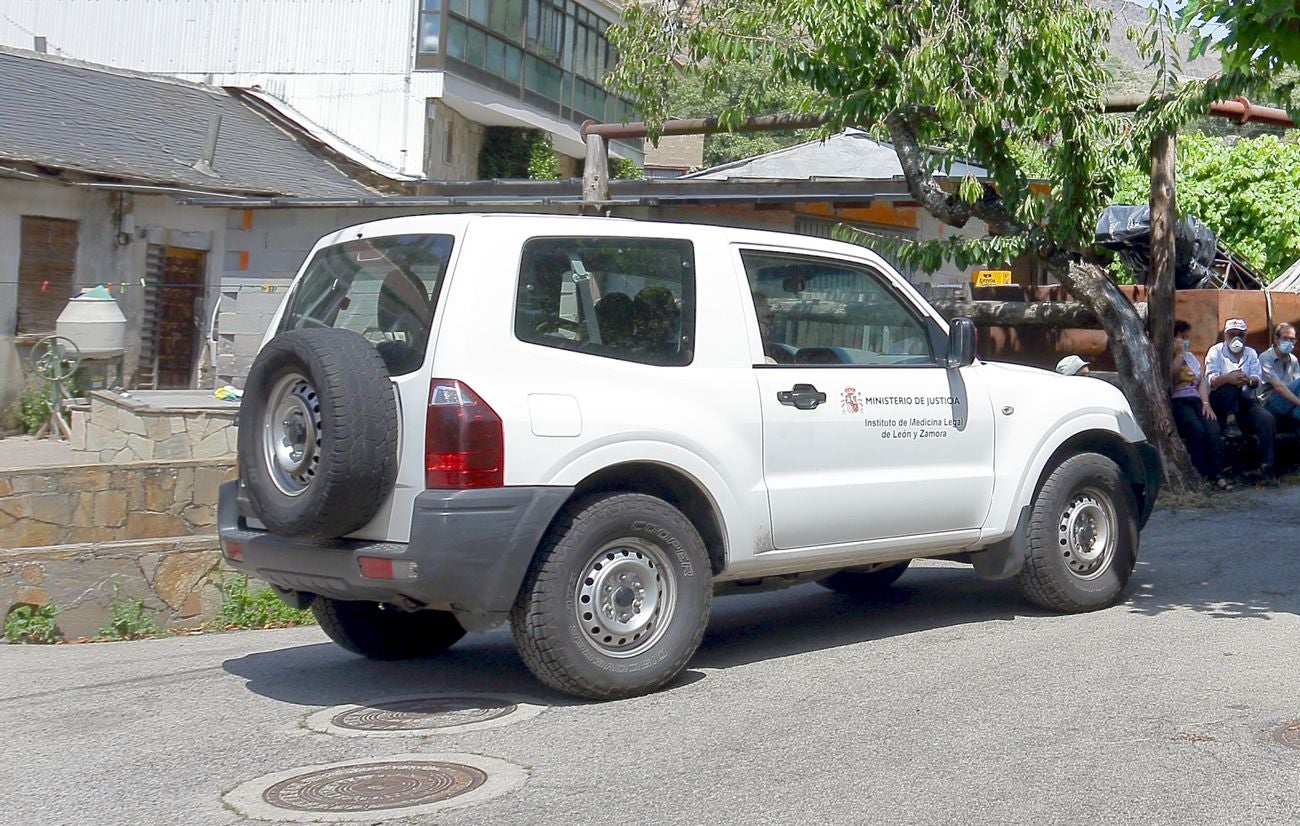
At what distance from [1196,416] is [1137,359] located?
882 mm

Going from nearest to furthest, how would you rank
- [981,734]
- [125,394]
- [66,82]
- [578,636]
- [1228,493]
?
[981,734], [578,636], [1228,493], [125,394], [66,82]

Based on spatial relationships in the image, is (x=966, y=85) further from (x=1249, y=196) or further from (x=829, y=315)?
(x=1249, y=196)

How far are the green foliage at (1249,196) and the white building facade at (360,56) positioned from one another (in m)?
11.4

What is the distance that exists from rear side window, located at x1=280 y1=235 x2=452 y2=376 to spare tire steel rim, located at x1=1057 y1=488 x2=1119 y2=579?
3.68m

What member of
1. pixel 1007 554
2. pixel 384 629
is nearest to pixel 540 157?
pixel 1007 554

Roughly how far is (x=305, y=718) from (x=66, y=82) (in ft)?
62.5

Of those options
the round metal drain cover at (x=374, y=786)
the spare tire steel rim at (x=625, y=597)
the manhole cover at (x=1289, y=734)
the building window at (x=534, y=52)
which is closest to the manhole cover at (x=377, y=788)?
the round metal drain cover at (x=374, y=786)

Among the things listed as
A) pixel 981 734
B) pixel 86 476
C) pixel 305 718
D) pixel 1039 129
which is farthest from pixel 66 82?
pixel 981 734

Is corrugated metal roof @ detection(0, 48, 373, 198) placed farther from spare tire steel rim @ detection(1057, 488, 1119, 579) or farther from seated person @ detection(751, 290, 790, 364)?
spare tire steel rim @ detection(1057, 488, 1119, 579)

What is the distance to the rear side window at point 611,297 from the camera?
19.5 ft

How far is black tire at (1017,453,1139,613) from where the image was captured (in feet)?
25.0

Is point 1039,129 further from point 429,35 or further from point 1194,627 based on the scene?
point 429,35

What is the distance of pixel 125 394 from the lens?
14375 mm

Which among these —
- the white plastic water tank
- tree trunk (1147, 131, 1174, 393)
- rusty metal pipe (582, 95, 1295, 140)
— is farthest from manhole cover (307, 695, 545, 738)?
the white plastic water tank
